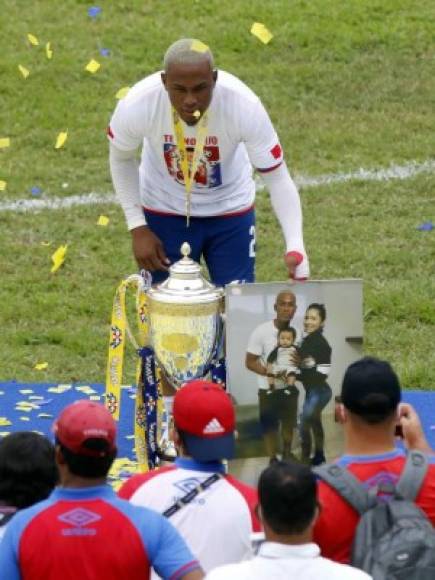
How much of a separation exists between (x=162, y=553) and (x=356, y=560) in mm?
511

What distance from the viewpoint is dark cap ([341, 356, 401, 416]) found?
498 cm

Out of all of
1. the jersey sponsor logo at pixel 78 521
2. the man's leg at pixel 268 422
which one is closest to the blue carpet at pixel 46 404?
the man's leg at pixel 268 422

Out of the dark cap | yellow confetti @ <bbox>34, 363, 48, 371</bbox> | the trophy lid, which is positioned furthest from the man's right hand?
the dark cap

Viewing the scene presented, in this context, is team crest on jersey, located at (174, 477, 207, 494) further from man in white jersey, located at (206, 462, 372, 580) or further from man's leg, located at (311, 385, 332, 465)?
man's leg, located at (311, 385, 332, 465)

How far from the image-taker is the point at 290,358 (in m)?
6.73

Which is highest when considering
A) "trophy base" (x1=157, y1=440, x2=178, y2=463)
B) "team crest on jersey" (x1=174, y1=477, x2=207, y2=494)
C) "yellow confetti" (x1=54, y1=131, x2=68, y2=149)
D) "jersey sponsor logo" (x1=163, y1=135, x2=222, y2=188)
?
"yellow confetti" (x1=54, y1=131, x2=68, y2=149)

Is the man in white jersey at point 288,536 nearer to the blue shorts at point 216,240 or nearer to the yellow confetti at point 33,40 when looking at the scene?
the blue shorts at point 216,240

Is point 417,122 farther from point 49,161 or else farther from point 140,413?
point 140,413

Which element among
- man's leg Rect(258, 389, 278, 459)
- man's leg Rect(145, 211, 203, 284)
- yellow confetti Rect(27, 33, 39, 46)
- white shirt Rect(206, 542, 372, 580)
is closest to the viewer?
white shirt Rect(206, 542, 372, 580)

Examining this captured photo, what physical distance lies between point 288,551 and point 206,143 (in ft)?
10.6

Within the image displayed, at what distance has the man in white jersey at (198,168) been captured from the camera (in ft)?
23.3

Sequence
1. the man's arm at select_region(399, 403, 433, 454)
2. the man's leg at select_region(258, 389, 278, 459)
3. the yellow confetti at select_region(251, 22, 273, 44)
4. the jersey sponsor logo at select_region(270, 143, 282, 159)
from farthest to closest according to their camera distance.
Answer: the yellow confetti at select_region(251, 22, 273, 44), the jersey sponsor logo at select_region(270, 143, 282, 159), the man's leg at select_region(258, 389, 278, 459), the man's arm at select_region(399, 403, 433, 454)

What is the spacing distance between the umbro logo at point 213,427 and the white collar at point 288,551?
2.15ft

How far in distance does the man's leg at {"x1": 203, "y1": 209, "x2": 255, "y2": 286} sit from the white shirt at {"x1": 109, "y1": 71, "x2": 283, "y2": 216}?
0.06m
